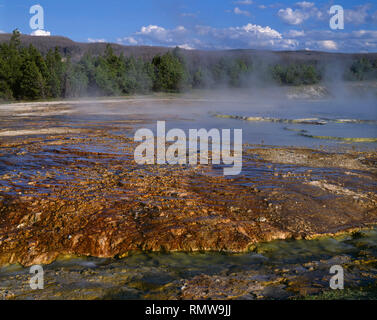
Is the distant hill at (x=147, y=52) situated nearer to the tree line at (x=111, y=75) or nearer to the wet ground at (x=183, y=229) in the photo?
the tree line at (x=111, y=75)

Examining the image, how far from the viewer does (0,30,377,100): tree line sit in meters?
39.2

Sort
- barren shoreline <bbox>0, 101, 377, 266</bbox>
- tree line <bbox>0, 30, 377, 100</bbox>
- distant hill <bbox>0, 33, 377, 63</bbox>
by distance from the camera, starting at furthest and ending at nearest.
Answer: distant hill <bbox>0, 33, 377, 63</bbox> < tree line <bbox>0, 30, 377, 100</bbox> < barren shoreline <bbox>0, 101, 377, 266</bbox>

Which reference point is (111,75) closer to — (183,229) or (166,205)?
(166,205)

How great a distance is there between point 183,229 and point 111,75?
45473 millimetres

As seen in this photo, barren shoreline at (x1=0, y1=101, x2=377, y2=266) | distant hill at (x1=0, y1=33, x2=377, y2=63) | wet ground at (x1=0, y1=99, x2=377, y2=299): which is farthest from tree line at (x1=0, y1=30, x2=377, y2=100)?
distant hill at (x1=0, y1=33, x2=377, y2=63)

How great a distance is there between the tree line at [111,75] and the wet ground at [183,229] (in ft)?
117

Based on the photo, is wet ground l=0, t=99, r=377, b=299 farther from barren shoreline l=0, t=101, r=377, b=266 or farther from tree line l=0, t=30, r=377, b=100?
tree line l=0, t=30, r=377, b=100

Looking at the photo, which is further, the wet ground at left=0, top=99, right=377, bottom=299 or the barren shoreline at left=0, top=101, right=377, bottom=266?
the barren shoreline at left=0, top=101, right=377, bottom=266

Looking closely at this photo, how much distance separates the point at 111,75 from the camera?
47188 mm

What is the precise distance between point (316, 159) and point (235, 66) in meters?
56.1

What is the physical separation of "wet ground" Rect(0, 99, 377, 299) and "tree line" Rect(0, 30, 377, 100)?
35550 mm

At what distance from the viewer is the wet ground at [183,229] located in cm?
327

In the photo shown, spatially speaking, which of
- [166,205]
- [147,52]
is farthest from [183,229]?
[147,52]
